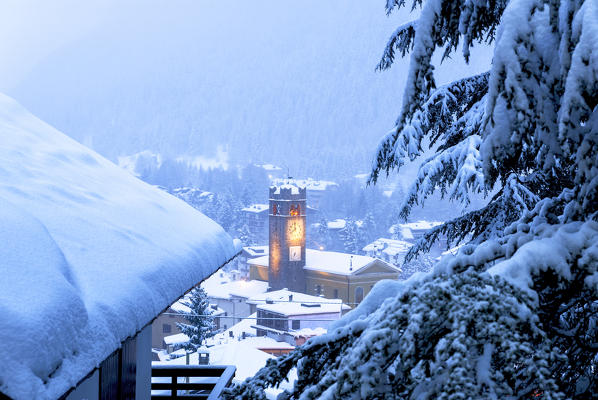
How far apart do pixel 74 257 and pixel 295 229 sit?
60.3 meters

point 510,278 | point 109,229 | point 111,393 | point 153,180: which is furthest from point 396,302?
point 153,180

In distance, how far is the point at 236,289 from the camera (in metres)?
60.9

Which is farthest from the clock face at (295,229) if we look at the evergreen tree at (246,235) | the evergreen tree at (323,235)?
the evergreen tree at (323,235)

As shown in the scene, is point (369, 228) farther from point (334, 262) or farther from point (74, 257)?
point (74, 257)

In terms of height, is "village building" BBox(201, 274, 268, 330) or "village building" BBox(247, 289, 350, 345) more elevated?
"village building" BBox(201, 274, 268, 330)

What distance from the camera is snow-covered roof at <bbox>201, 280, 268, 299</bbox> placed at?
5881 centimetres

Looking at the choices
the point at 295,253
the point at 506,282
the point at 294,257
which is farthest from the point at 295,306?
the point at 506,282

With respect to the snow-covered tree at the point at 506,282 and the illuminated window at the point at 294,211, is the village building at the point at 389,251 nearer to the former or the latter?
the illuminated window at the point at 294,211

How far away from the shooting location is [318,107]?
6865 inches

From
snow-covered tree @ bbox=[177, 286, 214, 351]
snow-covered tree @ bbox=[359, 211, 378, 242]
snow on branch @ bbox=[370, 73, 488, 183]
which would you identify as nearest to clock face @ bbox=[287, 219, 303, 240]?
snow-covered tree @ bbox=[177, 286, 214, 351]

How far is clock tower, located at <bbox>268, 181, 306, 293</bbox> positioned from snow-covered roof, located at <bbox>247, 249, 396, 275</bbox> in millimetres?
1692

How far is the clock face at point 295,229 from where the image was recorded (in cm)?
6267

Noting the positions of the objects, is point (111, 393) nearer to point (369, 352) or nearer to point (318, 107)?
point (369, 352)

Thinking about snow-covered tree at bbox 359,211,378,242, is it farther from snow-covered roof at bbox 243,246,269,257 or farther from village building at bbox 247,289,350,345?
village building at bbox 247,289,350,345
